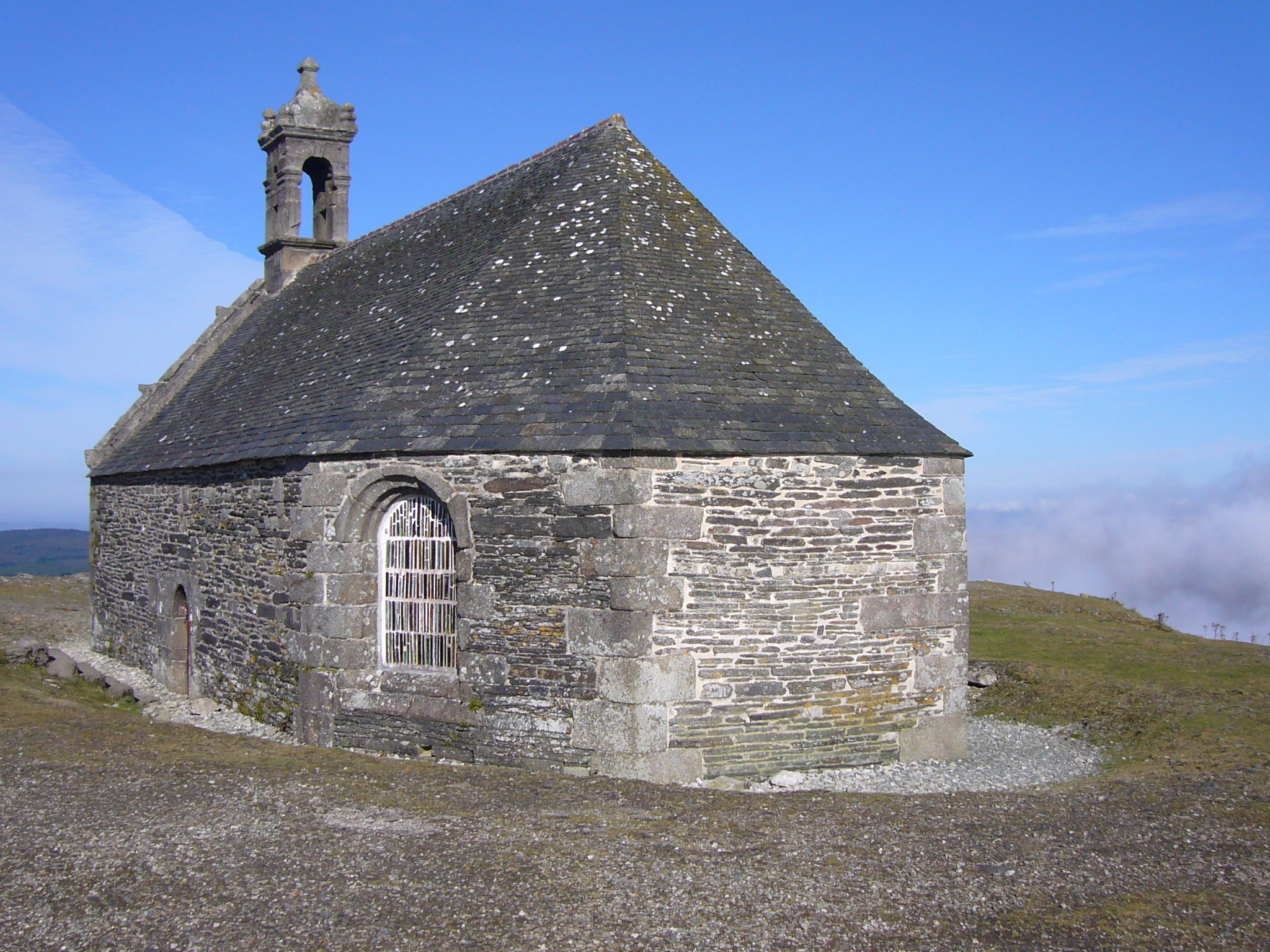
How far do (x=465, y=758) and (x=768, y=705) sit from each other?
300 cm

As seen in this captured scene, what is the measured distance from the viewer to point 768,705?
9.44m

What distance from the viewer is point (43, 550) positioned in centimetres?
8275

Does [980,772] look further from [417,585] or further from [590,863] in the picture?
[417,585]

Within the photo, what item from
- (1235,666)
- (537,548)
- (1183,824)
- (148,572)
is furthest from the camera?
(148,572)

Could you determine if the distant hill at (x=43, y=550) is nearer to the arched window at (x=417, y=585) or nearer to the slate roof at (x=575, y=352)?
the slate roof at (x=575, y=352)

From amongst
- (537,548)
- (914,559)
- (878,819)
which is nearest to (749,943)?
(878,819)

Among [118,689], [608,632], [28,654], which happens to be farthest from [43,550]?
[608,632]

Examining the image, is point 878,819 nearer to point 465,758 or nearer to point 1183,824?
point 1183,824

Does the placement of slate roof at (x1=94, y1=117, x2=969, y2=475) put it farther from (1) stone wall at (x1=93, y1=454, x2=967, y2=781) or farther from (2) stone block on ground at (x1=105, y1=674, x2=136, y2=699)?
(2) stone block on ground at (x1=105, y1=674, x2=136, y2=699)

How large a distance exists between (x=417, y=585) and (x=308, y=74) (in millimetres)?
14166

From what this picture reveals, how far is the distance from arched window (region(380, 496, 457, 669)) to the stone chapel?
26mm

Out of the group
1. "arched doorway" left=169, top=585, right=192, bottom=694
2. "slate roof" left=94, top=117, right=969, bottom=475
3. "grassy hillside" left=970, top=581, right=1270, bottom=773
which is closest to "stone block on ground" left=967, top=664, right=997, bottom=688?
"grassy hillside" left=970, top=581, right=1270, bottom=773

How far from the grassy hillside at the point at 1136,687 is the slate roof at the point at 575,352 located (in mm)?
4033

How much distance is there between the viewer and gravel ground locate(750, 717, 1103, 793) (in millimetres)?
9273
